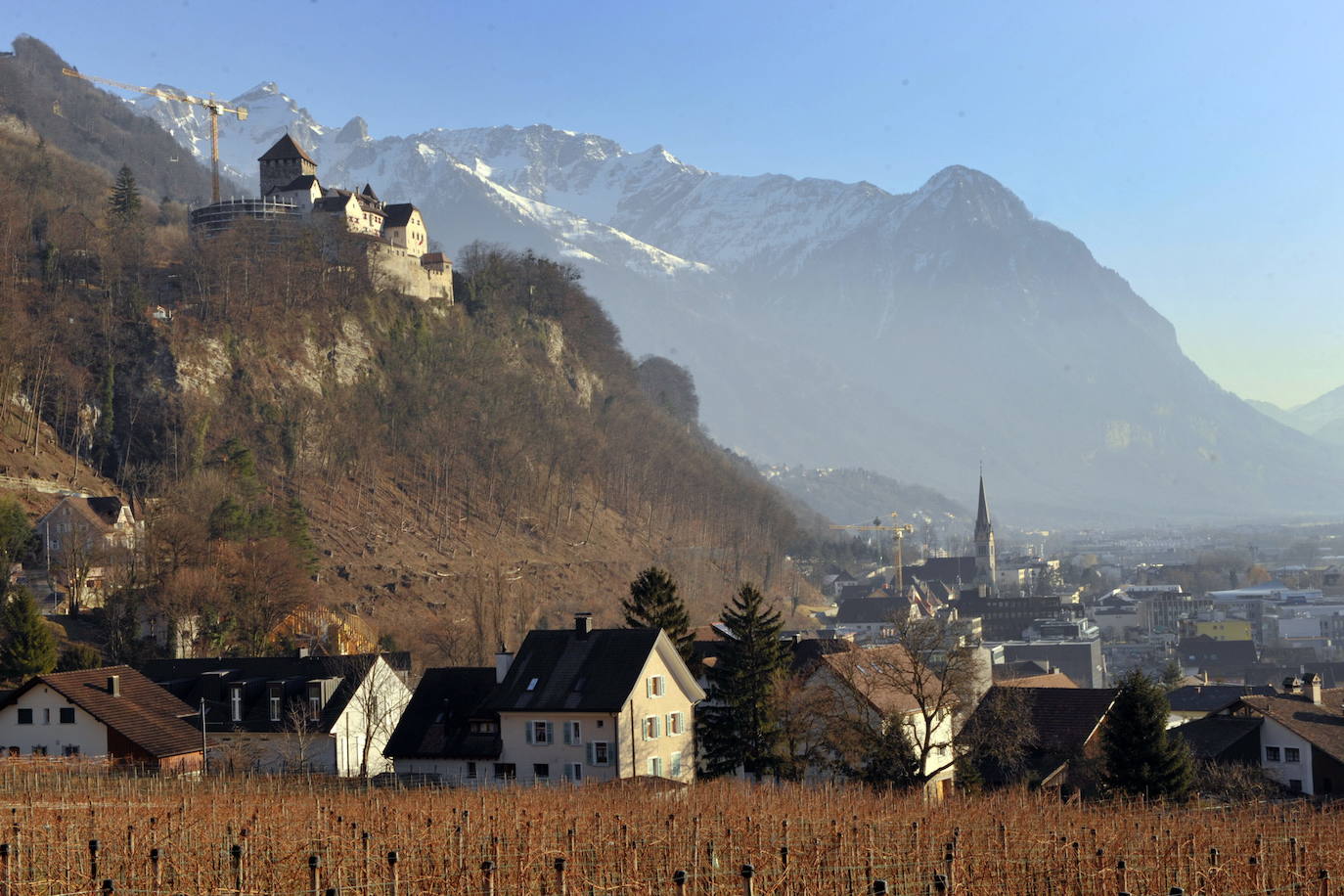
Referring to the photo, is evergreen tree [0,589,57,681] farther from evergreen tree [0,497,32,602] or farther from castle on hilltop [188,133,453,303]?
castle on hilltop [188,133,453,303]

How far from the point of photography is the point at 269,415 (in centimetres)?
11075

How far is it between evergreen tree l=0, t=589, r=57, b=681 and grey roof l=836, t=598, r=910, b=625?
10162cm

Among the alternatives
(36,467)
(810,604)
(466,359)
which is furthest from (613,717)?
(810,604)

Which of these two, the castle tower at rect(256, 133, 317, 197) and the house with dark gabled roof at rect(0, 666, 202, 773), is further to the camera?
the castle tower at rect(256, 133, 317, 197)

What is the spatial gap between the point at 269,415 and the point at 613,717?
70147mm

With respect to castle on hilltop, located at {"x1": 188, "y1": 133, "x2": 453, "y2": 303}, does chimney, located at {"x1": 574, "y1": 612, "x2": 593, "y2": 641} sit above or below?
below

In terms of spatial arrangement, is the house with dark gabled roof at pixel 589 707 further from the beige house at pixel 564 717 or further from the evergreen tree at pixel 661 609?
the evergreen tree at pixel 661 609

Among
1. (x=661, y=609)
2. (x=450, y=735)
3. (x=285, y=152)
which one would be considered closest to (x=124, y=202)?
(x=285, y=152)

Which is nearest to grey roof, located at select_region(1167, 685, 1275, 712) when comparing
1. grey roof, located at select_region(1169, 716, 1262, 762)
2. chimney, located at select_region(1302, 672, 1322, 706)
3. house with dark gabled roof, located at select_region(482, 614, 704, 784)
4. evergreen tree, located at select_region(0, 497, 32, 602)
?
chimney, located at select_region(1302, 672, 1322, 706)

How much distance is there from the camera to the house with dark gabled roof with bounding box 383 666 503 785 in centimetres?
4856

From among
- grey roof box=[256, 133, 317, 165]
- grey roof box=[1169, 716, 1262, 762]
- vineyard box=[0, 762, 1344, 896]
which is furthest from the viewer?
grey roof box=[256, 133, 317, 165]

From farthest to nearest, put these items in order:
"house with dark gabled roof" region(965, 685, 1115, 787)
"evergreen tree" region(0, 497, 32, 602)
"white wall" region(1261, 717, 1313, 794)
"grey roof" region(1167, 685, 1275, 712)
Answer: "grey roof" region(1167, 685, 1275, 712), "evergreen tree" region(0, 497, 32, 602), "white wall" region(1261, 717, 1313, 794), "house with dark gabled roof" region(965, 685, 1115, 787)

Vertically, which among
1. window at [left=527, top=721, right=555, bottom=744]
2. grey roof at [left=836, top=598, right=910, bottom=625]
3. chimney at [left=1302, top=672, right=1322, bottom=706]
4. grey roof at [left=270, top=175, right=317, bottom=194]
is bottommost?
chimney at [left=1302, top=672, right=1322, bottom=706]

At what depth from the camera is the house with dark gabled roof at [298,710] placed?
5197 cm
